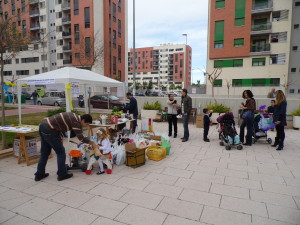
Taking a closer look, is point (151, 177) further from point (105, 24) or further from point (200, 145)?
point (105, 24)

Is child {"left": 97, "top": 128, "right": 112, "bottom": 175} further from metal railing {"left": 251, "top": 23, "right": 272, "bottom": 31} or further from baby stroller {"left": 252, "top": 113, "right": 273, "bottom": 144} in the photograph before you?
metal railing {"left": 251, "top": 23, "right": 272, "bottom": 31}

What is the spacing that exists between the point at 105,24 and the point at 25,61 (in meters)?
22.2

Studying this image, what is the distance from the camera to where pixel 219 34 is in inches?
1180

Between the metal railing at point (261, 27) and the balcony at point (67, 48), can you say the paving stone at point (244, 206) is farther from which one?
the balcony at point (67, 48)

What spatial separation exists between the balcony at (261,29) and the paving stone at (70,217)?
A: 1245 inches

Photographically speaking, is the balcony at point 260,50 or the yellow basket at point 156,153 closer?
the yellow basket at point 156,153

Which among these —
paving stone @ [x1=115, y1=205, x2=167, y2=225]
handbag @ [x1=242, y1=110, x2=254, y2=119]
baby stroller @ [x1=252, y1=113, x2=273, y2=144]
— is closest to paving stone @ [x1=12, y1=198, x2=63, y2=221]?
paving stone @ [x1=115, y1=205, x2=167, y2=225]

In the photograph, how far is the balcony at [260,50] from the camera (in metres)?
27.9

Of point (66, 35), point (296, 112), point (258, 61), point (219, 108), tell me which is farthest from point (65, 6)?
point (296, 112)

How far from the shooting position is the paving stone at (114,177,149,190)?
159 inches

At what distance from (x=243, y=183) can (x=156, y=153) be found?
2214 millimetres

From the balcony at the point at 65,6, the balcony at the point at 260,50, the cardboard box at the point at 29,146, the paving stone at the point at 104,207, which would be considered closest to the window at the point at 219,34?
the balcony at the point at 260,50

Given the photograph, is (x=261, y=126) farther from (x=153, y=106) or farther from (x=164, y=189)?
(x=153, y=106)

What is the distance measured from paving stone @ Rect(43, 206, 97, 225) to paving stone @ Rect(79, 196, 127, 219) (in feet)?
0.35
